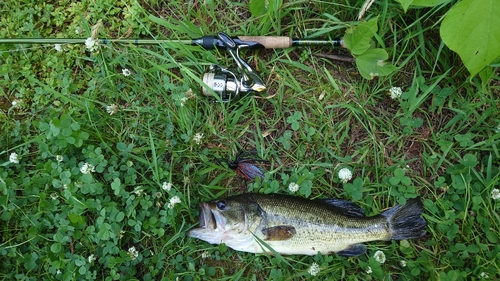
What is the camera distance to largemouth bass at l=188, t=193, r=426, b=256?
108 inches

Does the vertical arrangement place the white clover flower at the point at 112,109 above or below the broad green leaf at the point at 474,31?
below

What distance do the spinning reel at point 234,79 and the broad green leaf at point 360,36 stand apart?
70 cm

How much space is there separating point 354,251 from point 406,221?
44 cm

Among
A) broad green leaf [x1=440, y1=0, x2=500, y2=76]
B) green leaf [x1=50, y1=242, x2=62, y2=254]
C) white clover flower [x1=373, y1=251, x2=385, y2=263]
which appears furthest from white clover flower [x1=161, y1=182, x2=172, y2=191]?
broad green leaf [x1=440, y1=0, x2=500, y2=76]

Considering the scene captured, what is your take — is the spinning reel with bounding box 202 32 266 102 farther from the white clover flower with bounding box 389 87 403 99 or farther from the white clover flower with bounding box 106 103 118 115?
the white clover flower with bounding box 389 87 403 99

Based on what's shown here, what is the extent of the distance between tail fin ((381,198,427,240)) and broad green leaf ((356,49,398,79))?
0.97 m

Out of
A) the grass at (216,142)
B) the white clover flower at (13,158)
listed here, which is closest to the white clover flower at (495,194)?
the grass at (216,142)

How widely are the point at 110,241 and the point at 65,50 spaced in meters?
1.62

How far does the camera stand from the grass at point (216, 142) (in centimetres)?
289

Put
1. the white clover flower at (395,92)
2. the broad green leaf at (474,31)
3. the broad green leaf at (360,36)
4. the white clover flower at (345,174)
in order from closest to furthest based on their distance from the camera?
Answer: 1. the broad green leaf at (474,31)
2. the broad green leaf at (360,36)
3. the white clover flower at (345,174)
4. the white clover flower at (395,92)

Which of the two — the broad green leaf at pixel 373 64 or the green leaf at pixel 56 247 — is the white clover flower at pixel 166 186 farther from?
the broad green leaf at pixel 373 64

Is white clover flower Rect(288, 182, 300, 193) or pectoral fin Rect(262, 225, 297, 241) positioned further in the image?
white clover flower Rect(288, 182, 300, 193)

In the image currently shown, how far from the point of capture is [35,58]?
3.30 metres

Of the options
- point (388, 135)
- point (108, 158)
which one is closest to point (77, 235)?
point (108, 158)
